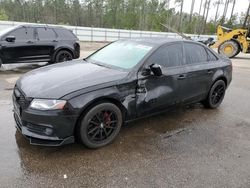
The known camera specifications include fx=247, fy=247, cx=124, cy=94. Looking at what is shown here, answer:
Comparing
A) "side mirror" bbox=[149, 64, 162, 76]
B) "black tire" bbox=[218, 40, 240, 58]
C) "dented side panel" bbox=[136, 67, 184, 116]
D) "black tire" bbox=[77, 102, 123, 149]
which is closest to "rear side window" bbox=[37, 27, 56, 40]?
"dented side panel" bbox=[136, 67, 184, 116]

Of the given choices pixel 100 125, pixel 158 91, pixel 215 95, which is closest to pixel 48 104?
pixel 100 125

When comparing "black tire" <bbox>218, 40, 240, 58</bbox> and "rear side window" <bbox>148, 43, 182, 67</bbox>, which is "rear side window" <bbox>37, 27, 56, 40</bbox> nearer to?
"rear side window" <bbox>148, 43, 182, 67</bbox>

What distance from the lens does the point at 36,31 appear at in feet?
28.8

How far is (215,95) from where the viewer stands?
17.6 feet

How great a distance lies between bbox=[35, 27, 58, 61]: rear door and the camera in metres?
8.76

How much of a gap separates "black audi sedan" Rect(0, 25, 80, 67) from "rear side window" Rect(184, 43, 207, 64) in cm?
576

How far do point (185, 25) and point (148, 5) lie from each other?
8557 millimetres

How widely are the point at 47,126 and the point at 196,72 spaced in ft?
9.44

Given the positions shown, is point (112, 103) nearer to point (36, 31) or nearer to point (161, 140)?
point (161, 140)

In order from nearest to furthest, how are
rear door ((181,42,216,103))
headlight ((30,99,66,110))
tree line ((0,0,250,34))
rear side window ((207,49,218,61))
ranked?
headlight ((30,99,66,110)), rear door ((181,42,216,103)), rear side window ((207,49,218,61)), tree line ((0,0,250,34))

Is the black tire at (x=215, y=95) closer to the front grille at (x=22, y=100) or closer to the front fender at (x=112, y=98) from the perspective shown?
the front fender at (x=112, y=98)

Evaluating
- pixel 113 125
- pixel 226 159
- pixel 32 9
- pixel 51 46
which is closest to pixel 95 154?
pixel 113 125

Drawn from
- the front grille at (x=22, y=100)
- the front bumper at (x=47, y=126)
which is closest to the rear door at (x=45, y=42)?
the front grille at (x=22, y=100)

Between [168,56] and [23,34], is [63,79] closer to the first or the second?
[168,56]
